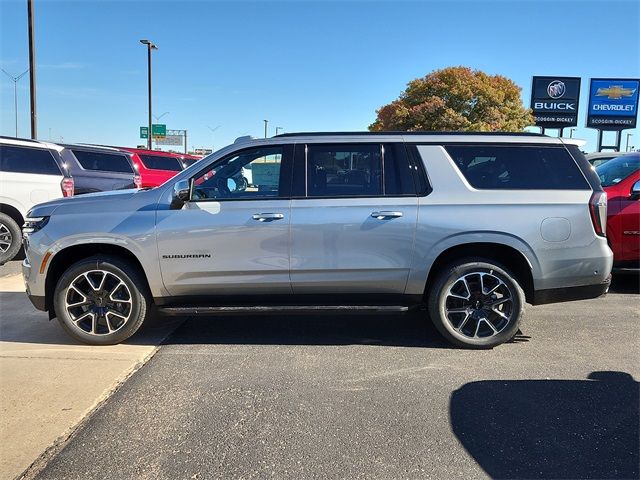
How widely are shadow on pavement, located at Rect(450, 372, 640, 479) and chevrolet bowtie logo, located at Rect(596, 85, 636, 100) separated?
103ft

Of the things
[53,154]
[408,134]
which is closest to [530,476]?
[408,134]

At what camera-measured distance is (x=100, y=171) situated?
35.9 feet

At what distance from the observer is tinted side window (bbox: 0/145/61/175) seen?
8.49m

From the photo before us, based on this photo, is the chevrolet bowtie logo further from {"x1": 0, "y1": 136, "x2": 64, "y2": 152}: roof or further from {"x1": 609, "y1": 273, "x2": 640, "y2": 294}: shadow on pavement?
{"x1": 0, "y1": 136, "x2": 64, "y2": 152}: roof

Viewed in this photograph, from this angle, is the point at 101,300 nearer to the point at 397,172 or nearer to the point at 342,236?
the point at 342,236

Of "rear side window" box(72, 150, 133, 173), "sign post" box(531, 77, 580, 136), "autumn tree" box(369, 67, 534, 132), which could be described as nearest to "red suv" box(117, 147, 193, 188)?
"rear side window" box(72, 150, 133, 173)

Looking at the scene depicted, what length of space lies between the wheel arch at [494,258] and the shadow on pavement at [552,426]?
95 centimetres

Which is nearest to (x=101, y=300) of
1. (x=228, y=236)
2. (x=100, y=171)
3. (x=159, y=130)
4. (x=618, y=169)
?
(x=228, y=236)

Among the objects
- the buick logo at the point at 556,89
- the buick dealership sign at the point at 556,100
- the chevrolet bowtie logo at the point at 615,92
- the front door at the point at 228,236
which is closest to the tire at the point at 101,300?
the front door at the point at 228,236

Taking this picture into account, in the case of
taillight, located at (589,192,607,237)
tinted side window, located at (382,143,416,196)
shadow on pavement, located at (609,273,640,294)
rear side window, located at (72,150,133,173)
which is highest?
rear side window, located at (72,150,133,173)

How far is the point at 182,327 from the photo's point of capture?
17.1 feet

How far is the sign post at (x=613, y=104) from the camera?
2972 cm

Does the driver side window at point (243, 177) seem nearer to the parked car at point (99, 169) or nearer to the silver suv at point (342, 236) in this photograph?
the silver suv at point (342, 236)

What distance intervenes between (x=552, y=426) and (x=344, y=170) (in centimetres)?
257
